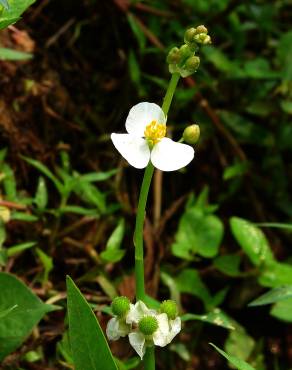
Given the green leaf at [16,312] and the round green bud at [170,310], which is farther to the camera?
the green leaf at [16,312]

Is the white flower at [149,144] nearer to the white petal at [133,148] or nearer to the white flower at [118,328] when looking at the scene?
the white petal at [133,148]

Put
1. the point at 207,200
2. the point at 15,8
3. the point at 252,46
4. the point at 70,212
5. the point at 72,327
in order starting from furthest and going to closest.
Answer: the point at 252,46 → the point at 207,200 → the point at 70,212 → the point at 15,8 → the point at 72,327

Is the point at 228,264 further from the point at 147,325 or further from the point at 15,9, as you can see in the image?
the point at 15,9

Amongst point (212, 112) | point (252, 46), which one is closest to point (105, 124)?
point (212, 112)

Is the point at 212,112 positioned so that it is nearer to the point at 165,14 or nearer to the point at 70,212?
the point at 165,14

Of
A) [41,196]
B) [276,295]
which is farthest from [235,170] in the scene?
[276,295]

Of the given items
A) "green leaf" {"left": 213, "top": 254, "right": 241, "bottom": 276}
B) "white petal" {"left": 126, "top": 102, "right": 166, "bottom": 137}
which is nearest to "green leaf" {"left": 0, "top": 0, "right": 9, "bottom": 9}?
"white petal" {"left": 126, "top": 102, "right": 166, "bottom": 137}

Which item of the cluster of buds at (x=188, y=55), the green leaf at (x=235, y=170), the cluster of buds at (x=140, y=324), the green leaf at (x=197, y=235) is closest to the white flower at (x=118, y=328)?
the cluster of buds at (x=140, y=324)
